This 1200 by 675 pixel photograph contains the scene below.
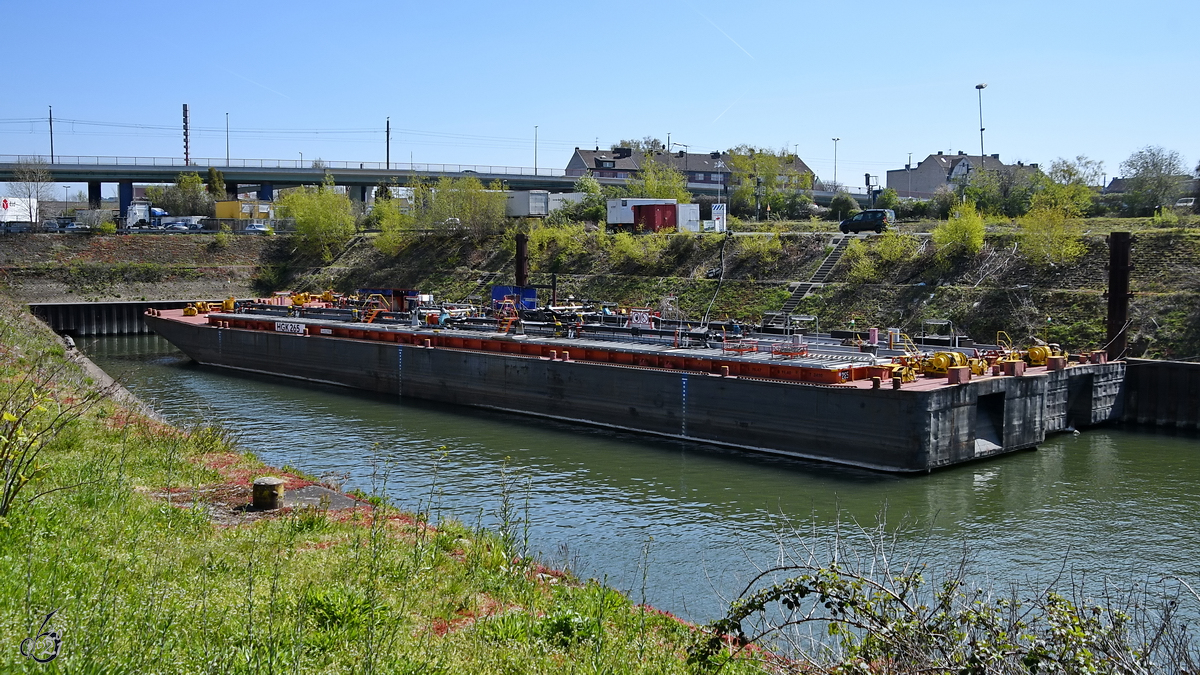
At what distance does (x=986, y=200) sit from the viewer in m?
70.5

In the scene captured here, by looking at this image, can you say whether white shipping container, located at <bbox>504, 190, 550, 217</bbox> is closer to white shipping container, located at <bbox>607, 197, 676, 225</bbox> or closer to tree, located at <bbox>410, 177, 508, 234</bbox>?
tree, located at <bbox>410, 177, 508, 234</bbox>

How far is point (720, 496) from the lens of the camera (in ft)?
82.3

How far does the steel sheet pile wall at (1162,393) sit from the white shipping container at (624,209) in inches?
1600

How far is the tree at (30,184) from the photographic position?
9594 cm

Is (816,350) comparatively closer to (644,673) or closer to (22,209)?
(644,673)

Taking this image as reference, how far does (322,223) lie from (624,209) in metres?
30.2

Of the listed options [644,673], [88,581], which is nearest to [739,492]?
[644,673]

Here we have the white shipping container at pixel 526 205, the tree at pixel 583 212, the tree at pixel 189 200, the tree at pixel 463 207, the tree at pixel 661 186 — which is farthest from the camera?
the tree at pixel 189 200

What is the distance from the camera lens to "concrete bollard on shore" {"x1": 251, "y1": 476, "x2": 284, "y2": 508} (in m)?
14.8

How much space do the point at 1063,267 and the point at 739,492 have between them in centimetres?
2822

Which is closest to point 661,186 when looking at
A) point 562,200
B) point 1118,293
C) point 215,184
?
point 562,200

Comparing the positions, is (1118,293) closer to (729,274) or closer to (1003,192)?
(729,274)

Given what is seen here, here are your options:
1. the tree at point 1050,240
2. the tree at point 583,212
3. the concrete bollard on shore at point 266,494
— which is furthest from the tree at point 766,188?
the concrete bollard on shore at point 266,494

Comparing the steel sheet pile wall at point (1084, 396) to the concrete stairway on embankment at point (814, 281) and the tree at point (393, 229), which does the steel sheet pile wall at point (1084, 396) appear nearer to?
the concrete stairway on embankment at point (814, 281)
